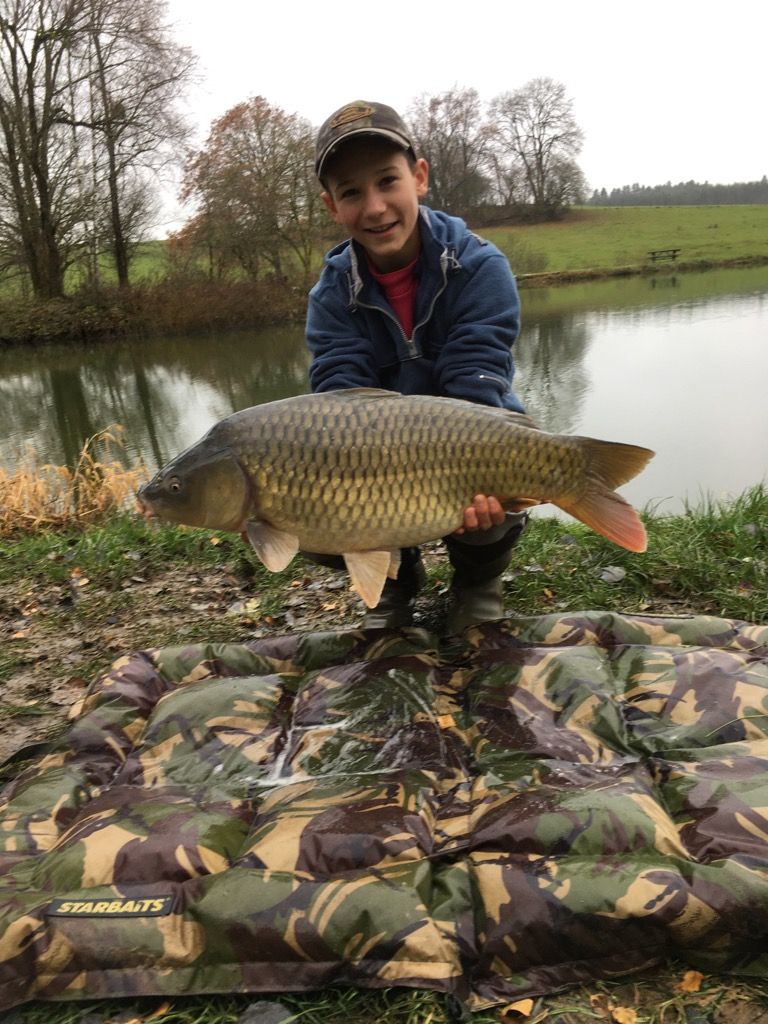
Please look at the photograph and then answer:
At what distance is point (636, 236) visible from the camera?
2228cm

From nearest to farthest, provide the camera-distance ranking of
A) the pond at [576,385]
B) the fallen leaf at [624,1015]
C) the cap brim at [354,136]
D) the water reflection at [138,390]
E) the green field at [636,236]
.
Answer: the fallen leaf at [624,1015] → the cap brim at [354,136] → the pond at [576,385] → the water reflection at [138,390] → the green field at [636,236]

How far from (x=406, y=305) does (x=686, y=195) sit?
40023 millimetres

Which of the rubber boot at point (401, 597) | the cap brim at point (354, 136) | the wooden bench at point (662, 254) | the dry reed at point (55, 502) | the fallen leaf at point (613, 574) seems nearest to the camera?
the cap brim at point (354, 136)

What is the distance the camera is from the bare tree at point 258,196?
1424cm

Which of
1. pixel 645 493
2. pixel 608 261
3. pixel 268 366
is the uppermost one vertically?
pixel 608 261

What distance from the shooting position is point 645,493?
3.13m

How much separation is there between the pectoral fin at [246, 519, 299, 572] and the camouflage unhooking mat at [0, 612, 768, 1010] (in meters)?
0.25

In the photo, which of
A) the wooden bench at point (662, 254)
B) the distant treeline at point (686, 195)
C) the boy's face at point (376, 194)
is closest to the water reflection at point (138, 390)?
the boy's face at point (376, 194)

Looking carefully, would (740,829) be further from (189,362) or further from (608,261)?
(608,261)

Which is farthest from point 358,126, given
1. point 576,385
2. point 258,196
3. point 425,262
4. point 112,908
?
point 258,196

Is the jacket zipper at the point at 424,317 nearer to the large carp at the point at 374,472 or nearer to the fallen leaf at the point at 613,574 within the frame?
the large carp at the point at 374,472

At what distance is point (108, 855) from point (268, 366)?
7.77 meters

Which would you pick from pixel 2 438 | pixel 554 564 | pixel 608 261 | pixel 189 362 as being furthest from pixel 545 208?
pixel 554 564

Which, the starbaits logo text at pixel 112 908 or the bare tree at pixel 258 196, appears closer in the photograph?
the starbaits logo text at pixel 112 908
